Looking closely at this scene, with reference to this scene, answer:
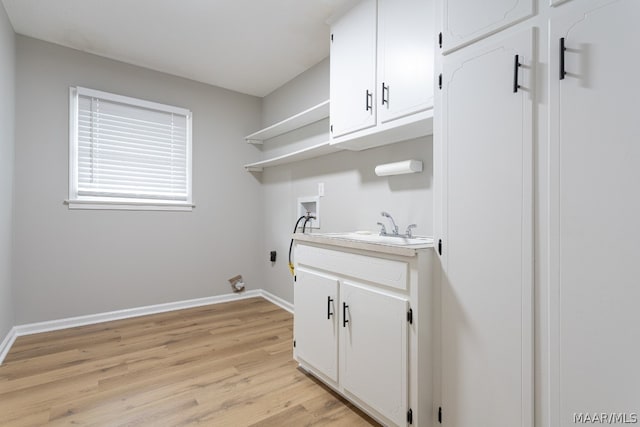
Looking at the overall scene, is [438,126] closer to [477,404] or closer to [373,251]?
[373,251]

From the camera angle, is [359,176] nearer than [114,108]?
Yes

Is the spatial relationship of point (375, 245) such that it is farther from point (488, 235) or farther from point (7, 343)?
point (7, 343)

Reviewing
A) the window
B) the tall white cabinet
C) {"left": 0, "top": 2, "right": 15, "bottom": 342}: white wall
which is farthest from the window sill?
the tall white cabinet

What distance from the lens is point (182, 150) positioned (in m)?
3.48

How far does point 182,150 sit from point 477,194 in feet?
10.3

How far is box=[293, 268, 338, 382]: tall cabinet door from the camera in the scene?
6.07ft

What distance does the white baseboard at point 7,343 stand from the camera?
230 centimetres

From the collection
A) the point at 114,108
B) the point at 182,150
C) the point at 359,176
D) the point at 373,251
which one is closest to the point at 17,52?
the point at 114,108

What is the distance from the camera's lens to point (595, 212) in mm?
1017

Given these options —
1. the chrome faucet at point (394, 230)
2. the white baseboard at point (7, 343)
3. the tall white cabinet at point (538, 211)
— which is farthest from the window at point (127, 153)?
the tall white cabinet at point (538, 211)

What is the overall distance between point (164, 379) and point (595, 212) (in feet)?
7.89

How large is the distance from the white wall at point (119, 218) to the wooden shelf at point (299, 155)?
17cm

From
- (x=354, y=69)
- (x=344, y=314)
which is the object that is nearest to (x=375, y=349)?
(x=344, y=314)

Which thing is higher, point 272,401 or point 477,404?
point 477,404
